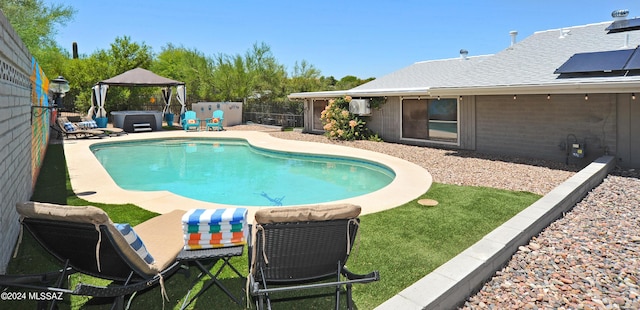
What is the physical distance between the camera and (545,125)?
10.2 metres

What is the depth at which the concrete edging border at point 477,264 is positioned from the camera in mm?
2988

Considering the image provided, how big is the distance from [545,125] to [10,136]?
37.4 ft

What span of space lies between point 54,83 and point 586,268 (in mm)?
12400

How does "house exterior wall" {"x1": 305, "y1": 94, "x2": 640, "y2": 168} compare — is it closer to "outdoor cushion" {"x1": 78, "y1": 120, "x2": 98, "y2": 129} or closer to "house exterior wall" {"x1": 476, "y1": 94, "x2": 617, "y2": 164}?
"house exterior wall" {"x1": 476, "y1": 94, "x2": 617, "y2": 164}

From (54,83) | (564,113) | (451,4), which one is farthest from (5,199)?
(451,4)

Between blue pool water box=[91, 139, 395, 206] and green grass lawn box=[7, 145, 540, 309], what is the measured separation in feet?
8.26

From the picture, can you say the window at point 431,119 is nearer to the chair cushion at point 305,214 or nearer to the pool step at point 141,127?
the chair cushion at point 305,214

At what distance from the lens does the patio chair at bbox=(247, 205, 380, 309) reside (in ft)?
8.37

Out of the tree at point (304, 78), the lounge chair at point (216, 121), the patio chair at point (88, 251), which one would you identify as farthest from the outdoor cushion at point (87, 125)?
the patio chair at point (88, 251)

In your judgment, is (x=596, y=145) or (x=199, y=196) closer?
(x=199, y=196)

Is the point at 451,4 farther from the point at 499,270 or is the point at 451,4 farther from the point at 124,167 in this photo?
the point at 499,270

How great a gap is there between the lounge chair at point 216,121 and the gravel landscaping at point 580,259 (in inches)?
622

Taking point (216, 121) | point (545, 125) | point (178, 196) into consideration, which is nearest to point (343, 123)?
point (545, 125)

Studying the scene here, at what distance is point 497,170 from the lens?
352 inches
